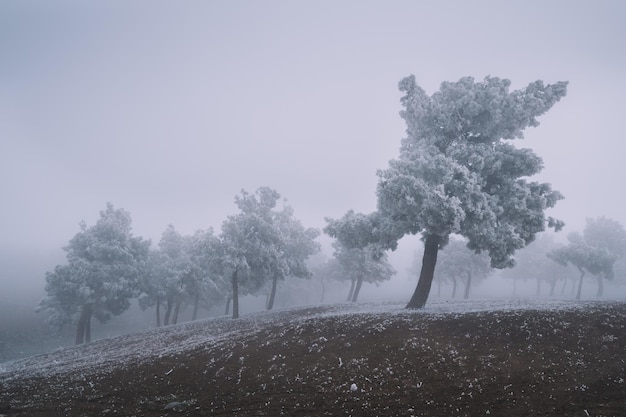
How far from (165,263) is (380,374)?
37.6 metres

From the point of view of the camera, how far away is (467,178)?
59.5 ft

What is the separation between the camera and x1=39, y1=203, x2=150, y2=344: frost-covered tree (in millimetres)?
35125

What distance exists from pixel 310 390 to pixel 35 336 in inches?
1876

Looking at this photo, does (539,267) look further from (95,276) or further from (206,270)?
(95,276)

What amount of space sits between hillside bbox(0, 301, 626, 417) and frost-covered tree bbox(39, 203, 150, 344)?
20191 mm

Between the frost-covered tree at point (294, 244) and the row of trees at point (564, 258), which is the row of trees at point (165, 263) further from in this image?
the row of trees at point (564, 258)

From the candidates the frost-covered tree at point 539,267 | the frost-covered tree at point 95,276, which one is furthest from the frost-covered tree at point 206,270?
the frost-covered tree at point 539,267

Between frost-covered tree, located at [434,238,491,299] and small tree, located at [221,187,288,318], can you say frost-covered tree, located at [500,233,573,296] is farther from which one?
small tree, located at [221,187,288,318]

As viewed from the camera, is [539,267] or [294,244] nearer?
[294,244]

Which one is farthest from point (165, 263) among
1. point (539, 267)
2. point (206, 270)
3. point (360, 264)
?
point (539, 267)

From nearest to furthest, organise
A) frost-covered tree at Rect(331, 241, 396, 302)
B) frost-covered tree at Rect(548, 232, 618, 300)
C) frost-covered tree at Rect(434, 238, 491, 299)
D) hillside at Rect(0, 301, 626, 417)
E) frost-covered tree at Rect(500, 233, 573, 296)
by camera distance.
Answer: hillside at Rect(0, 301, 626, 417)
frost-covered tree at Rect(331, 241, 396, 302)
frost-covered tree at Rect(548, 232, 618, 300)
frost-covered tree at Rect(434, 238, 491, 299)
frost-covered tree at Rect(500, 233, 573, 296)

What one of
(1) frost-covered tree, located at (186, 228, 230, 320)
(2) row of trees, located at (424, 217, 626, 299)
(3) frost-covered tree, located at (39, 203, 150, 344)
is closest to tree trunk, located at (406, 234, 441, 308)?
(1) frost-covered tree, located at (186, 228, 230, 320)

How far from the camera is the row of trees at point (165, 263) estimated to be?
33.8 meters

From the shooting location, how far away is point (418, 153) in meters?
20.3
